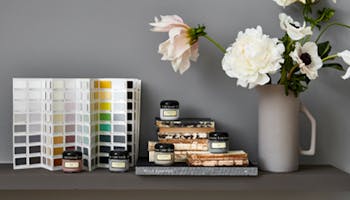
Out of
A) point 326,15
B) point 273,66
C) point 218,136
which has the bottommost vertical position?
point 218,136

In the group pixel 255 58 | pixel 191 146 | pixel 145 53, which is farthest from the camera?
pixel 145 53

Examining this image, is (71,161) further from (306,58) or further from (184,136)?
(306,58)

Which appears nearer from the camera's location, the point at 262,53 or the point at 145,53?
the point at 262,53

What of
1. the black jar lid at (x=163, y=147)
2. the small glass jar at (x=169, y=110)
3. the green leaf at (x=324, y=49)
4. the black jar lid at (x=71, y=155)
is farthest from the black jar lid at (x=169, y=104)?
the green leaf at (x=324, y=49)

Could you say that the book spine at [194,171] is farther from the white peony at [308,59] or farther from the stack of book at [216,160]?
the white peony at [308,59]

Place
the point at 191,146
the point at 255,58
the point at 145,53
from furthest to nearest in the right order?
the point at 145,53
the point at 191,146
the point at 255,58

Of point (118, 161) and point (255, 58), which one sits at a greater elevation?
point (255, 58)

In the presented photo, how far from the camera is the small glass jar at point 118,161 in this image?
110 centimetres

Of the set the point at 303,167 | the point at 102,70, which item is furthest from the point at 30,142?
the point at 303,167

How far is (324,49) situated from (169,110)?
0.42m

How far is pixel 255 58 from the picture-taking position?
1.03 metres

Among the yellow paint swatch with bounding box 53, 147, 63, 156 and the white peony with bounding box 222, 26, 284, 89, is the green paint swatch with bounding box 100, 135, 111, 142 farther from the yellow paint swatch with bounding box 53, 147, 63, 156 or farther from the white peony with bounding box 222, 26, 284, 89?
the white peony with bounding box 222, 26, 284, 89

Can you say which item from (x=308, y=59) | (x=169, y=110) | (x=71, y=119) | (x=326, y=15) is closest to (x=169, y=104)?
(x=169, y=110)

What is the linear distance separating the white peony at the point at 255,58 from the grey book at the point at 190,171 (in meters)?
0.20
